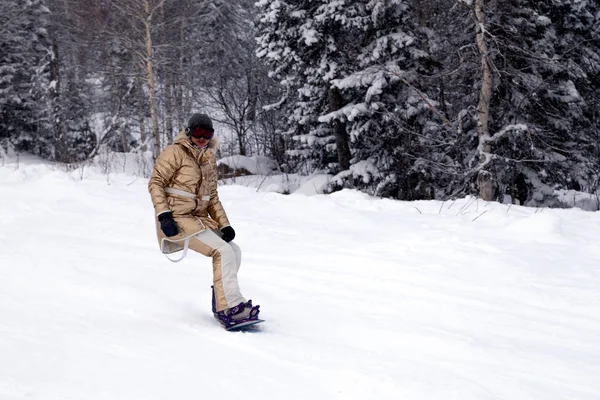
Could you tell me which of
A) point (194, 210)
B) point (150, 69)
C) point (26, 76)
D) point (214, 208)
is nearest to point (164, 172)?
point (194, 210)

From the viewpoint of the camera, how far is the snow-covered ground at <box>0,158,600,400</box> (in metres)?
3.82

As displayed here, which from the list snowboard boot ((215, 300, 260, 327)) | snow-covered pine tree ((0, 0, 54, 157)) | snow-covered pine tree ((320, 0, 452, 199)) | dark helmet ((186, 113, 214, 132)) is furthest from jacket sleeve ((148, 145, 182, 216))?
snow-covered pine tree ((0, 0, 54, 157))

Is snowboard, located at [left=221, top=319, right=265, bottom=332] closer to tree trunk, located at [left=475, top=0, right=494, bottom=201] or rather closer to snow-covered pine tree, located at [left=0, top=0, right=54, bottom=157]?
tree trunk, located at [left=475, top=0, right=494, bottom=201]

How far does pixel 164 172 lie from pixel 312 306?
2.16 m

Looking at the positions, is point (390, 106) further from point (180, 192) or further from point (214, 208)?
point (180, 192)

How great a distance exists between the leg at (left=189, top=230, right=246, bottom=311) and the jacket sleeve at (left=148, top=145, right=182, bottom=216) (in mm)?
442

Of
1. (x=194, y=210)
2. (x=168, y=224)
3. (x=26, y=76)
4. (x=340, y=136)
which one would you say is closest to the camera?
(x=168, y=224)

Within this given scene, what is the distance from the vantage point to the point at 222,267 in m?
4.91

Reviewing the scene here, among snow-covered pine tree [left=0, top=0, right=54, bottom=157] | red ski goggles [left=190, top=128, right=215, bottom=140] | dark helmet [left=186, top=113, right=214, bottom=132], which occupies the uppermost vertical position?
dark helmet [left=186, top=113, right=214, bottom=132]

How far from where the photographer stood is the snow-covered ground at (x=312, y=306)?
3824mm

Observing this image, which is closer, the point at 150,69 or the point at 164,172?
the point at 164,172

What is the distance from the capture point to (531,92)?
529 inches

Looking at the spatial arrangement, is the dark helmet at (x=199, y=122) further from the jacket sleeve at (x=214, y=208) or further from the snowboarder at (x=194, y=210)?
the jacket sleeve at (x=214, y=208)

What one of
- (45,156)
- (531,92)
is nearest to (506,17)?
(531,92)
